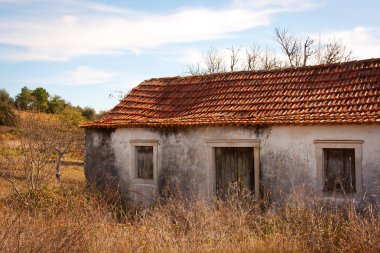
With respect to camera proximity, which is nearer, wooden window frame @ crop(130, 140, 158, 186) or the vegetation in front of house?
wooden window frame @ crop(130, 140, 158, 186)

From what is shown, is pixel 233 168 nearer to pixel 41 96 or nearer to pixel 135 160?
pixel 135 160

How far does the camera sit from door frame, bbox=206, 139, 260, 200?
1170 centimetres

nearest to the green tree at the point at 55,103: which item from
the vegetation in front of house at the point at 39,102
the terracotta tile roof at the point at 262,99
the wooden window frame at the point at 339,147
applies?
the vegetation in front of house at the point at 39,102

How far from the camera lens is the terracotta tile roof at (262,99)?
1141 centimetres

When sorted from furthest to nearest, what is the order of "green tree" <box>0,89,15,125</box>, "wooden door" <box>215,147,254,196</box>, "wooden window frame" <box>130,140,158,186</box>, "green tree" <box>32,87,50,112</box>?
"green tree" <box>32,87,50,112</box> < "green tree" <box>0,89,15,125</box> < "wooden window frame" <box>130,140,158,186</box> < "wooden door" <box>215,147,254,196</box>

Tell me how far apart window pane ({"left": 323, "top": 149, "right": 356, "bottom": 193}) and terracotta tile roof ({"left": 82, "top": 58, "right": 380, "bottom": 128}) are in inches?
34.6

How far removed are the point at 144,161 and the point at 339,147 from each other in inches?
224

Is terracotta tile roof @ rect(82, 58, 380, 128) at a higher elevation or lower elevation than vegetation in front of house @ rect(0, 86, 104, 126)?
lower

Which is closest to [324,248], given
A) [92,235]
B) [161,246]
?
[161,246]

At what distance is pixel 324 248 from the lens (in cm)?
674

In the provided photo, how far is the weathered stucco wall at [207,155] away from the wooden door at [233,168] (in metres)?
0.28

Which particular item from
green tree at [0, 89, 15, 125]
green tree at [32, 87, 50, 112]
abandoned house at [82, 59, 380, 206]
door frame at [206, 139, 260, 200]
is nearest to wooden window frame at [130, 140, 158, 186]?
abandoned house at [82, 59, 380, 206]

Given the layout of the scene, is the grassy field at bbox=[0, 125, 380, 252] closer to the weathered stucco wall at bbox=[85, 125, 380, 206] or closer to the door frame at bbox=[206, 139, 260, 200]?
the weathered stucco wall at bbox=[85, 125, 380, 206]

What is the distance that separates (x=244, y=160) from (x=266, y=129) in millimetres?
1131
